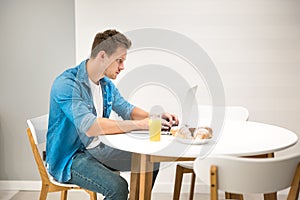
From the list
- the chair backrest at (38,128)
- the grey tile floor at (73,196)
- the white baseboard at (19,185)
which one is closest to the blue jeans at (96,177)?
the chair backrest at (38,128)

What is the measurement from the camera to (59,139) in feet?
7.52

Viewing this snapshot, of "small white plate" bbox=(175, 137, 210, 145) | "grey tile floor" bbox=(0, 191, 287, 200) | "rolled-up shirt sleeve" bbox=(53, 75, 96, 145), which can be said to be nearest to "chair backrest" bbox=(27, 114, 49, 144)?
"rolled-up shirt sleeve" bbox=(53, 75, 96, 145)

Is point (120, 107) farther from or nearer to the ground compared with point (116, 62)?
nearer to the ground

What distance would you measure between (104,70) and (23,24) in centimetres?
145

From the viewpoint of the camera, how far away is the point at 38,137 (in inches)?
96.2

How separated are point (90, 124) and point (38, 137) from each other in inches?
17.8

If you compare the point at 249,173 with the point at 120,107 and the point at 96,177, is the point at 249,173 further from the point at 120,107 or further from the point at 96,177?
the point at 120,107

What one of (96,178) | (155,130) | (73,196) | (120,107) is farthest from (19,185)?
(155,130)

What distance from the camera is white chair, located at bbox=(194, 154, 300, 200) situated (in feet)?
5.32

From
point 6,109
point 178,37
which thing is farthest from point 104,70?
point 6,109

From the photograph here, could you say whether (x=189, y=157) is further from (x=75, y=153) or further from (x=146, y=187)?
(x=75, y=153)

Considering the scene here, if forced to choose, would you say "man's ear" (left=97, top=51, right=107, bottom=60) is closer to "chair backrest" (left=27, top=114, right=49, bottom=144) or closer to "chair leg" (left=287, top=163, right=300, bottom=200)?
"chair backrest" (left=27, top=114, right=49, bottom=144)

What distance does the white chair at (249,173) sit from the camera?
1.62 meters

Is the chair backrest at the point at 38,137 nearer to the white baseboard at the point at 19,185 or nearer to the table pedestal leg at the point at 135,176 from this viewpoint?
the table pedestal leg at the point at 135,176
